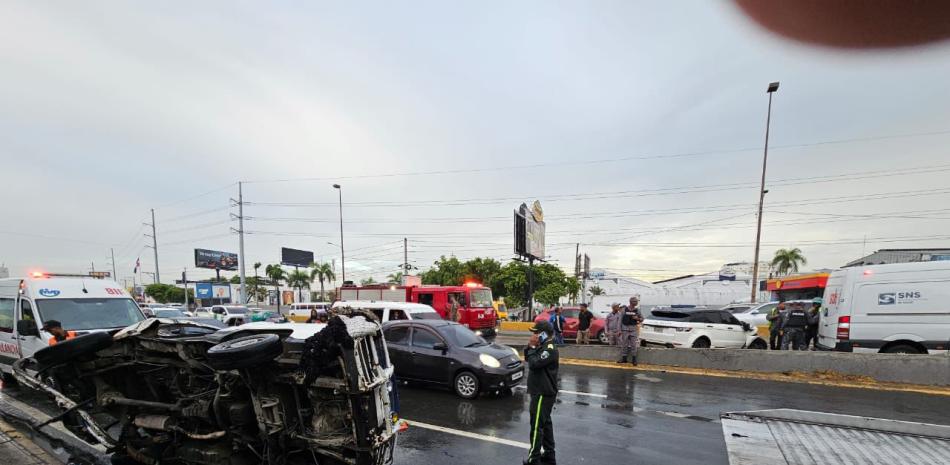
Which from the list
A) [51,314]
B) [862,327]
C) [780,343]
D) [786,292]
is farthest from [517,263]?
[51,314]

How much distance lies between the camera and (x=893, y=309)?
9.07m

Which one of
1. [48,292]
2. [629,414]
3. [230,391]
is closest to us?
[230,391]

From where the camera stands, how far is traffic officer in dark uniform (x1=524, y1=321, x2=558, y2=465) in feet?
15.5

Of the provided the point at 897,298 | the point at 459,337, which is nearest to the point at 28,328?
the point at 459,337

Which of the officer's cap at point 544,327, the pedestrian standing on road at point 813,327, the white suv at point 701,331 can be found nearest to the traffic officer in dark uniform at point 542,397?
the officer's cap at point 544,327

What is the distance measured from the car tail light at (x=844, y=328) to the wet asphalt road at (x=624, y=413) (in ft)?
Answer: 5.60

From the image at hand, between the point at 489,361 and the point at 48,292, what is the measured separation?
8077 mm

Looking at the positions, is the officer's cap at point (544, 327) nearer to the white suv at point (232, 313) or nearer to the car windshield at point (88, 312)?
the car windshield at point (88, 312)

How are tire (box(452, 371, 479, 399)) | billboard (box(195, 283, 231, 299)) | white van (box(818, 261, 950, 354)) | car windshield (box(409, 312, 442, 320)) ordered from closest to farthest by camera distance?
tire (box(452, 371, 479, 399))
white van (box(818, 261, 950, 354))
car windshield (box(409, 312, 442, 320))
billboard (box(195, 283, 231, 299))

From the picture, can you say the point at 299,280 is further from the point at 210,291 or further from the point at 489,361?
the point at 489,361

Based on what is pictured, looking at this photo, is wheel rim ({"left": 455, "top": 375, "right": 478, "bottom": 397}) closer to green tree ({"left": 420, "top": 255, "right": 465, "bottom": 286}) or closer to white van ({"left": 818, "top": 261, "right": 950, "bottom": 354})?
white van ({"left": 818, "top": 261, "right": 950, "bottom": 354})

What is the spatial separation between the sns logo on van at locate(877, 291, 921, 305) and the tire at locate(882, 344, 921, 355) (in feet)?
3.43

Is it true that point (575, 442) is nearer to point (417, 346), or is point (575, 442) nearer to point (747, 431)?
point (747, 431)

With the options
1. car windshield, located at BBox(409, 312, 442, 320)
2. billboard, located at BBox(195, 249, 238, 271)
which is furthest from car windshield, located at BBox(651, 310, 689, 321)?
billboard, located at BBox(195, 249, 238, 271)
